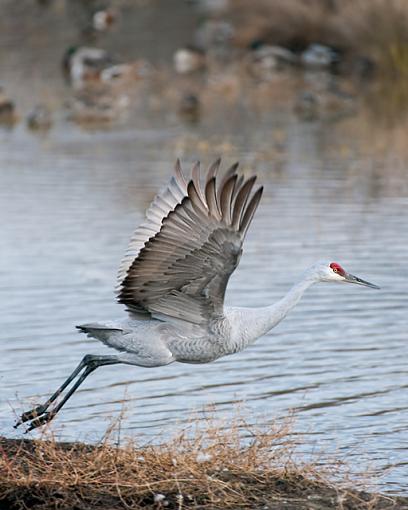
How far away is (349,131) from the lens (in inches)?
896

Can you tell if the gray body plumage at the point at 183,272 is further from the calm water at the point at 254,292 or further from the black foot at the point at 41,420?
the calm water at the point at 254,292

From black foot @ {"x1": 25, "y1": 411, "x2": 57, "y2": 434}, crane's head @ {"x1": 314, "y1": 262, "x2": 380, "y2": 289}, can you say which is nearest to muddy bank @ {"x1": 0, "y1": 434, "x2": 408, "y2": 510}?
black foot @ {"x1": 25, "y1": 411, "x2": 57, "y2": 434}

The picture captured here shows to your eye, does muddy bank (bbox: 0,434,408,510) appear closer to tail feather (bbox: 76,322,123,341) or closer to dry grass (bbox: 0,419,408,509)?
dry grass (bbox: 0,419,408,509)

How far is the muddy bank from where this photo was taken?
233 inches

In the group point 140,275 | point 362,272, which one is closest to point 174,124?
point 362,272

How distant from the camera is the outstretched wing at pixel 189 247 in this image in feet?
20.7

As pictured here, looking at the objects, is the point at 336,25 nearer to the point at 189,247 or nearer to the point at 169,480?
the point at 189,247

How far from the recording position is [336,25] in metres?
33.3

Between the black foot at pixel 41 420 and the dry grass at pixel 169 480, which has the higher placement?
the black foot at pixel 41 420

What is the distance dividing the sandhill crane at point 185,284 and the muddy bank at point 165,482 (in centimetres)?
73

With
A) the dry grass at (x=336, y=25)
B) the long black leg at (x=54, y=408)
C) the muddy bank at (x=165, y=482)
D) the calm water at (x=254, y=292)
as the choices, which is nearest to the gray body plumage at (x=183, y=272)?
the long black leg at (x=54, y=408)

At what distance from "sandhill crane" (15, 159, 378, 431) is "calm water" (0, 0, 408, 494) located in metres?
0.52

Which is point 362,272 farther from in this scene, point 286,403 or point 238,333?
point 238,333

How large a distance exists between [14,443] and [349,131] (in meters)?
16.7
